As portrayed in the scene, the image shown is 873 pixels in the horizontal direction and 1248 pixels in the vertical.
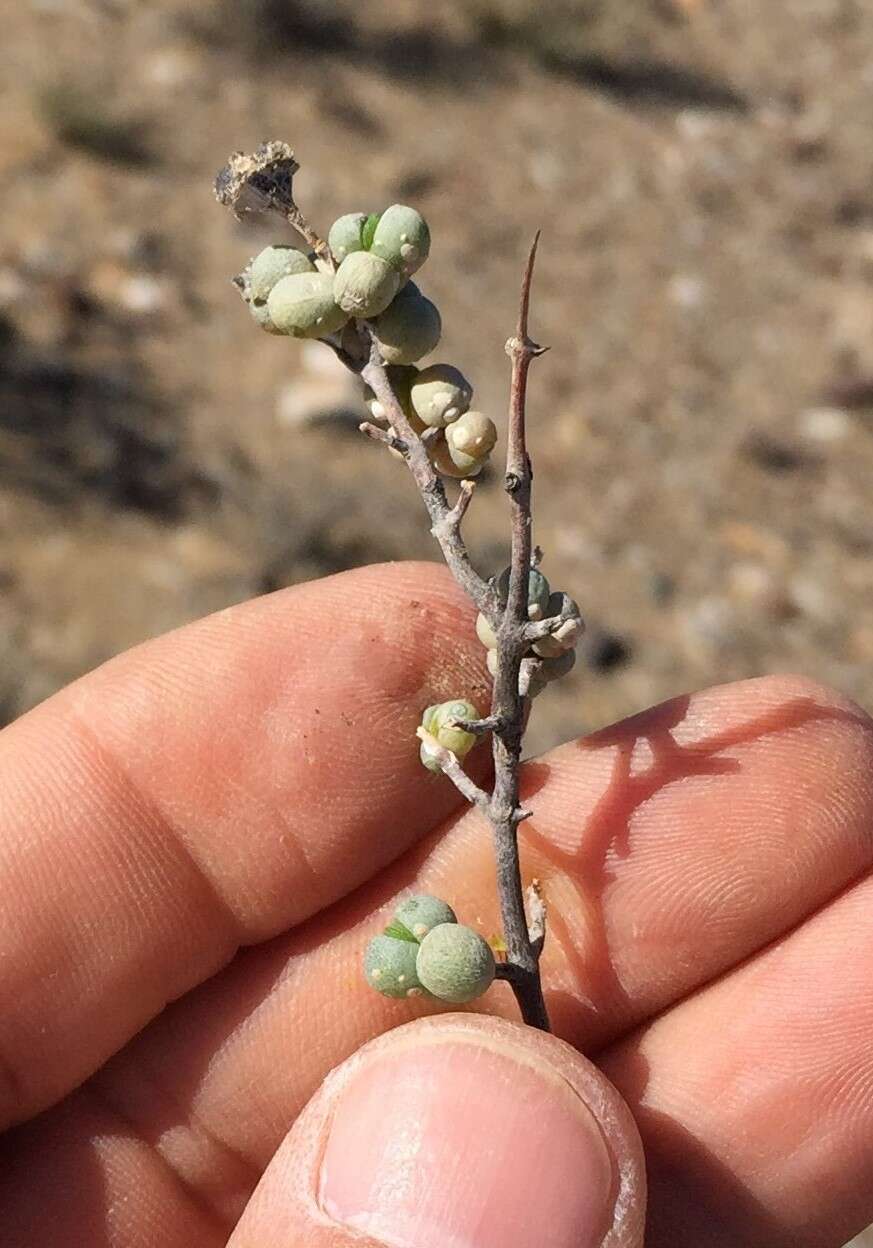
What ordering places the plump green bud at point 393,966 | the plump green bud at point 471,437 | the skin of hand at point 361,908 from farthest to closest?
the skin of hand at point 361,908 → the plump green bud at point 393,966 → the plump green bud at point 471,437

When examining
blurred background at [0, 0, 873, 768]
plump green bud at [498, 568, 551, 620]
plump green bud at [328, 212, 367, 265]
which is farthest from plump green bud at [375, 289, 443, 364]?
blurred background at [0, 0, 873, 768]

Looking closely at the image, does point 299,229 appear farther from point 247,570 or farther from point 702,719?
point 247,570

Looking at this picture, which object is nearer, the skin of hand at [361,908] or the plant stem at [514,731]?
the plant stem at [514,731]

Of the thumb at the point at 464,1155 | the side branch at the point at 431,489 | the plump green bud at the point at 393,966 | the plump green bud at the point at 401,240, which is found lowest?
the thumb at the point at 464,1155

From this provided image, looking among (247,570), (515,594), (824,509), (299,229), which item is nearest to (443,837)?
(515,594)

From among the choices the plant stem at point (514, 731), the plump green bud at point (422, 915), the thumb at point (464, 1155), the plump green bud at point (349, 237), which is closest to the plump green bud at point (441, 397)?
the plant stem at point (514, 731)

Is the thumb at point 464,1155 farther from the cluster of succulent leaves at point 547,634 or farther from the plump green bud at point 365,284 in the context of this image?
the plump green bud at point 365,284

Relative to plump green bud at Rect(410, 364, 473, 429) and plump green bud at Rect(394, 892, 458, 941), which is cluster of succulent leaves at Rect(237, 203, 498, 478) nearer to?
plump green bud at Rect(410, 364, 473, 429)
